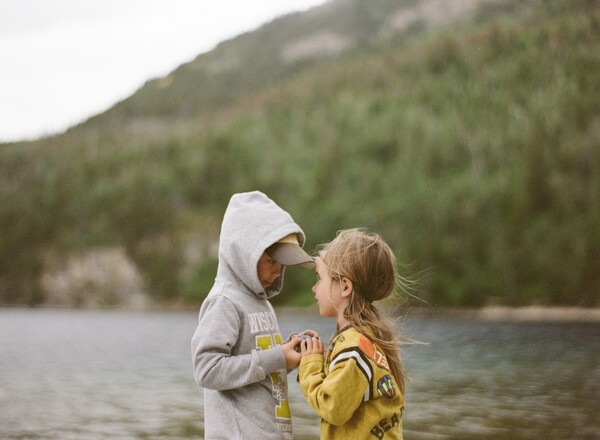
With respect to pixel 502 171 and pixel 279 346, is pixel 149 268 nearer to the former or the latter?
pixel 502 171

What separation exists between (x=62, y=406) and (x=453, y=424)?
11.7 meters

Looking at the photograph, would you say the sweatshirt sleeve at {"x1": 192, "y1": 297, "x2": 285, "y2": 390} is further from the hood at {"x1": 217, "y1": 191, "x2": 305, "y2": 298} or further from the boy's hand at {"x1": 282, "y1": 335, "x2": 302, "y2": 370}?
the hood at {"x1": 217, "y1": 191, "x2": 305, "y2": 298}

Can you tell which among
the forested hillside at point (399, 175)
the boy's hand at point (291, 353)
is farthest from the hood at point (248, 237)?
the forested hillside at point (399, 175)

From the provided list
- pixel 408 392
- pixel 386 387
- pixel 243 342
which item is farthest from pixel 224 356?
pixel 408 392

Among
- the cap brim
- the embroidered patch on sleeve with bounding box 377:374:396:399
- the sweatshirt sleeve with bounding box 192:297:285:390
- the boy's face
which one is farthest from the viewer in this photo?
the boy's face

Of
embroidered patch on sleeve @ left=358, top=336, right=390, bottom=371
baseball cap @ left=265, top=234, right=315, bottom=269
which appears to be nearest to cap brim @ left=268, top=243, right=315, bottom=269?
baseball cap @ left=265, top=234, right=315, bottom=269

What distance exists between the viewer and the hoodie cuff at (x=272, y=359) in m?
3.64

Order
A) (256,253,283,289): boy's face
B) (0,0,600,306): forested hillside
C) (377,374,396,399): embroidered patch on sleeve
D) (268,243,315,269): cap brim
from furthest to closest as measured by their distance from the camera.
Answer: (0,0,600,306): forested hillside
(256,253,283,289): boy's face
(268,243,315,269): cap brim
(377,374,396,399): embroidered patch on sleeve

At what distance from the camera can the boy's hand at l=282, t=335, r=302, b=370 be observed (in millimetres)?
3678

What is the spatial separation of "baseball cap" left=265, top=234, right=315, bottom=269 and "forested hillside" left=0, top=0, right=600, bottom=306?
79.4 m

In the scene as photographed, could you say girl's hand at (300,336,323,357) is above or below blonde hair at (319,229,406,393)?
below

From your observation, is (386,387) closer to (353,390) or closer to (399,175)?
(353,390)

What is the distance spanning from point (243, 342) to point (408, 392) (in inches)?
886

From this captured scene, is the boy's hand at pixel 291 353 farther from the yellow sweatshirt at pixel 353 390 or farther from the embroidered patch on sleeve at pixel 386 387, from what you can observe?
the embroidered patch on sleeve at pixel 386 387
